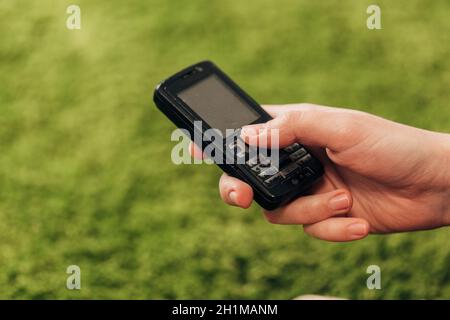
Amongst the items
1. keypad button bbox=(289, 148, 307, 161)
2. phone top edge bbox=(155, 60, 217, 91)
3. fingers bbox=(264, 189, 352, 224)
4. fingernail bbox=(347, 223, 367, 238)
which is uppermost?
phone top edge bbox=(155, 60, 217, 91)

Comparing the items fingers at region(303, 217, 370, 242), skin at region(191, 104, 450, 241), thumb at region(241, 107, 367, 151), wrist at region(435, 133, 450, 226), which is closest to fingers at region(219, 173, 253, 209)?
skin at region(191, 104, 450, 241)

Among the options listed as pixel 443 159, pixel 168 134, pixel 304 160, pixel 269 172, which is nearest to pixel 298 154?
pixel 304 160

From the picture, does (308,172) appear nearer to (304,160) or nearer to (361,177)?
(304,160)

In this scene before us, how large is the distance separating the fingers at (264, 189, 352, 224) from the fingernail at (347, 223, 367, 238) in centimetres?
4

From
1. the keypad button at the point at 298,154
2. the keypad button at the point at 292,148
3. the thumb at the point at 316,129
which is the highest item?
the thumb at the point at 316,129

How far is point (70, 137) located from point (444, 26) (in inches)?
62.3

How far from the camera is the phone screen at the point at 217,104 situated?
6.11 feet

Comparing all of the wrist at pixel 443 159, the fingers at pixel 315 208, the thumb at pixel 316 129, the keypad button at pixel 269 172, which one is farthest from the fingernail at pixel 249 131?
the wrist at pixel 443 159

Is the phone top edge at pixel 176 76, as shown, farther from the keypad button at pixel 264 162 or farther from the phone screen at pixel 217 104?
the keypad button at pixel 264 162

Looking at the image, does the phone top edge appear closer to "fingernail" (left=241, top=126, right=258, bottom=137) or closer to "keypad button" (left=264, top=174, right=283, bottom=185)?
"fingernail" (left=241, top=126, right=258, bottom=137)

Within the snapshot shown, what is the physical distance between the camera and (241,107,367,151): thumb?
168 centimetres

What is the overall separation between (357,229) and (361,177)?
0.21 metres

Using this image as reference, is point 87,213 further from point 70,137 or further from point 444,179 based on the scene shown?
point 444,179

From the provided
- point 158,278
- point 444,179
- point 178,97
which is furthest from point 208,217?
point 444,179
